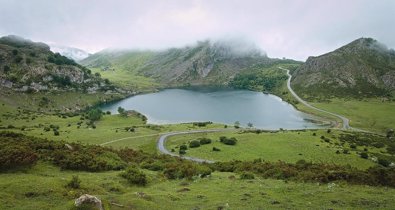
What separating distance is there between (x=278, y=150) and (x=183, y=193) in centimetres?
6712

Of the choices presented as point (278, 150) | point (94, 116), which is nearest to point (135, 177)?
point (278, 150)

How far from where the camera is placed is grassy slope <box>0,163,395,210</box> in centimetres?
2660

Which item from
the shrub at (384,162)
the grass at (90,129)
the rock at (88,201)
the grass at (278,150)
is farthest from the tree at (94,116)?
the rock at (88,201)

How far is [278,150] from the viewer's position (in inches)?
3816

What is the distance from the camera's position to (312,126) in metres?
190

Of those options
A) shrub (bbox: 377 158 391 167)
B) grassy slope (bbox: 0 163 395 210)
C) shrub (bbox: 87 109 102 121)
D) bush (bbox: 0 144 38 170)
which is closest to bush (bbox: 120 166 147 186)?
grassy slope (bbox: 0 163 395 210)

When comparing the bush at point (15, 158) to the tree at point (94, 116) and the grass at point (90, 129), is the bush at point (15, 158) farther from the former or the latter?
the tree at point (94, 116)

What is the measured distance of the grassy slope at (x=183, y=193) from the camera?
26603 millimetres

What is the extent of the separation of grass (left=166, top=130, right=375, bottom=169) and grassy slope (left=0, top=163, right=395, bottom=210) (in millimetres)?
49044

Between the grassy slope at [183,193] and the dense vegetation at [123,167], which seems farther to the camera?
the dense vegetation at [123,167]

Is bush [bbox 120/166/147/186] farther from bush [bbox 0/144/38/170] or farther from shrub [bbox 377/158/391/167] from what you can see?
shrub [bbox 377/158/391/167]

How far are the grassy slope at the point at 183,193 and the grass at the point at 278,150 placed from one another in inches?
1931

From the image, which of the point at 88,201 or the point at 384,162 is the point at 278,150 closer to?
the point at 384,162

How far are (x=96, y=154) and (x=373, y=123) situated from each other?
18748cm
